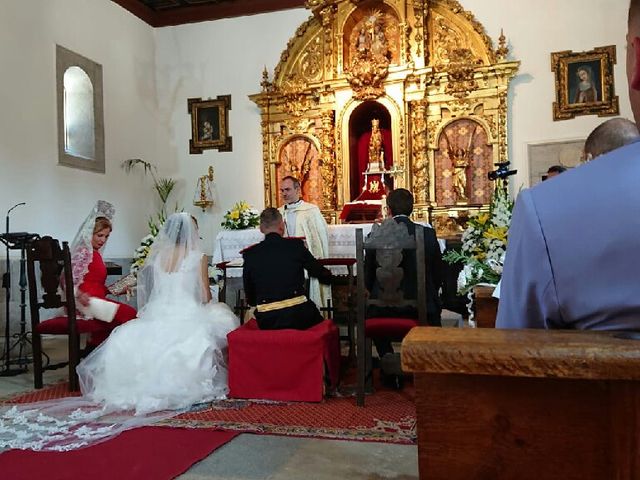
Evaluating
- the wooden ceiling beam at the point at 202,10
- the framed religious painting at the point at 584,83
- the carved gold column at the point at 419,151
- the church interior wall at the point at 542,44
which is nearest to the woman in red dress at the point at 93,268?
the carved gold column at the point at 419,151

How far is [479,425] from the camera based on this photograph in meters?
0.91

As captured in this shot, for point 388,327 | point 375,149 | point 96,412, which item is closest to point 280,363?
point 388,327

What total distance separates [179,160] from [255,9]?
129 inches

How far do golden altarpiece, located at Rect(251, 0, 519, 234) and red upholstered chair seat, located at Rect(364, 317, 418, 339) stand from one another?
584 centimetres

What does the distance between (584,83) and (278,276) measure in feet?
24.0

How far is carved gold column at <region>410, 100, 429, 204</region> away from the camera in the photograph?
10.5m

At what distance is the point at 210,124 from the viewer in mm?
11914

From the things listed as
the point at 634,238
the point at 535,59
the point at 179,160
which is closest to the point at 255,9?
the point at 179,160

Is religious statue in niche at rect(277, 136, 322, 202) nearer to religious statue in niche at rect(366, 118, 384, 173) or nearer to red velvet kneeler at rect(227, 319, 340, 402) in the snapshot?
religious statue in niche at rect(366, 118, 384, 173)

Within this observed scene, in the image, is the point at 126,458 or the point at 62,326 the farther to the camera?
the point at 62,326

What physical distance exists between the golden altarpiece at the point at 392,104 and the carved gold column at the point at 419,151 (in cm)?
2

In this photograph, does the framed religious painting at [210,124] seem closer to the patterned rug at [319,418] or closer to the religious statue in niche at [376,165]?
the religious statue in niche at [376,165]

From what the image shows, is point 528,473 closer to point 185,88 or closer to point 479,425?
point 479,425

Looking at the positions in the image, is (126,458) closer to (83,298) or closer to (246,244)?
(83,298)
